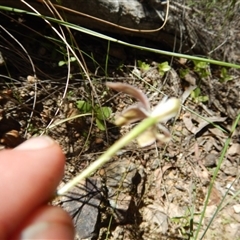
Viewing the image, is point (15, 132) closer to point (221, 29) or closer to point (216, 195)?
point (216, 195)

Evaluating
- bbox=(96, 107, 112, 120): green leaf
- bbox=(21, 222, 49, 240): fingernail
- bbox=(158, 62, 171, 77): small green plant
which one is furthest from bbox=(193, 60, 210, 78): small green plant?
bbox=(21, 222, 49, 240): fingernail

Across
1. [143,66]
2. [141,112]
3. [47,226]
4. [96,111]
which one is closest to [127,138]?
[141,112]

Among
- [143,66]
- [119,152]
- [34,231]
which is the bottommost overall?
[119,152]

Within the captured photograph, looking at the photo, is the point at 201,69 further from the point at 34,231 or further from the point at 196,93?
the point at 34,231

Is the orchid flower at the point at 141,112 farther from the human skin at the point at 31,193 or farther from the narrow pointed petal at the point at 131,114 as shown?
the human skin at the point at 31,193

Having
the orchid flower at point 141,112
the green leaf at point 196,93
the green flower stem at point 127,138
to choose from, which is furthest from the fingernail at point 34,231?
the green leaf at point 196,93
